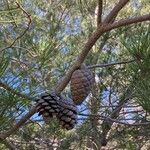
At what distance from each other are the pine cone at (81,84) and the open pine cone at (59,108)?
2 centimetres

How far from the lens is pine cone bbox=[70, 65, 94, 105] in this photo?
839mm

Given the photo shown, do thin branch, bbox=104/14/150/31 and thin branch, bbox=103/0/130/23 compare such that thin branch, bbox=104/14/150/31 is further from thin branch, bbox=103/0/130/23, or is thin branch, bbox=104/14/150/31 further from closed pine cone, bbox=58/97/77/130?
closed pine cone, bbox=58/97/77/130

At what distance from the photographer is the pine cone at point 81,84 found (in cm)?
84

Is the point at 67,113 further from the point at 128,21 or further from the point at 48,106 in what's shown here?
the point at 128,21

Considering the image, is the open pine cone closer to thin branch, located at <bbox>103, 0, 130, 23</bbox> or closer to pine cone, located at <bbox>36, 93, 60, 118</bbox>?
pine cone, located at <bbox>36, 93, 60, 118</bbox>

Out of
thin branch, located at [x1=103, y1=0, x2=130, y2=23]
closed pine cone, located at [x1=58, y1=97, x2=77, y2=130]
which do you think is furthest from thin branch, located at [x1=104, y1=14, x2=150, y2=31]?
closed pine cone, located at [x1=58, y1=97, x2=77, y2=130]

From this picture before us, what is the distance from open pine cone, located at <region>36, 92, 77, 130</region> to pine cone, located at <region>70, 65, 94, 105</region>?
16mm

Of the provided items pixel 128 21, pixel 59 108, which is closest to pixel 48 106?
pixel 59 108

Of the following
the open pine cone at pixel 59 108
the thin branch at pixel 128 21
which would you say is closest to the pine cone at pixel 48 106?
the open pine cone at pixel 59 108

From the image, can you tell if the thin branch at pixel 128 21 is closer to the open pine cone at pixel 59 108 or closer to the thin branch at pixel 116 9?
the thin branch at pixel 116 9

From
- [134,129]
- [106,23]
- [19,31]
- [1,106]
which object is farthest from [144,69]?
[19,31]

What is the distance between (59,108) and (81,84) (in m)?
0.06

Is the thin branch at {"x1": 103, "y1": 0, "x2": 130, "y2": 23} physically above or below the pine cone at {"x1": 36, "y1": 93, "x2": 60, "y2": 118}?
above

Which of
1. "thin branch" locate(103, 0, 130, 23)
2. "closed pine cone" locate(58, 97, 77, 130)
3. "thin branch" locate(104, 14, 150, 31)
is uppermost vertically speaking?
"thin branch" locate(103, 0, 130, 23)
